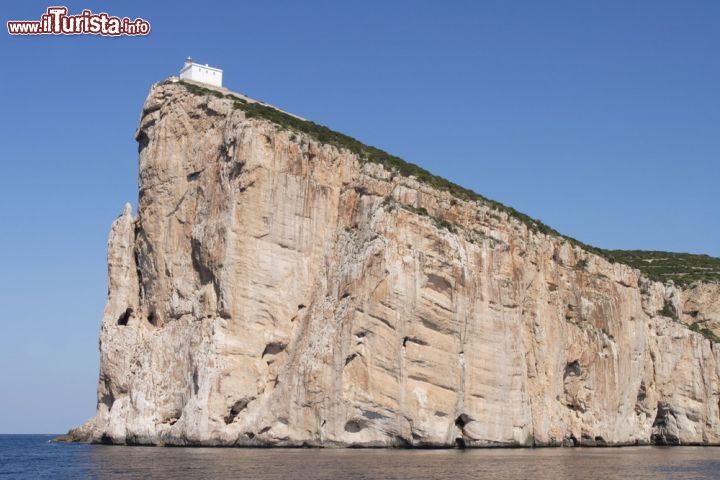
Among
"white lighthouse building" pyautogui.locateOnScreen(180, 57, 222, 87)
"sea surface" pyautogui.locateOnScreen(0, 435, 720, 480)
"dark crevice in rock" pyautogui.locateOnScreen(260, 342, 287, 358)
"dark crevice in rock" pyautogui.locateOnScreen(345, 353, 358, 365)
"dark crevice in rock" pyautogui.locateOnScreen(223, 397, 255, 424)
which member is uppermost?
"white lighthouse building" pyautogui.locateOnScreen(180, 57, 222, 87)

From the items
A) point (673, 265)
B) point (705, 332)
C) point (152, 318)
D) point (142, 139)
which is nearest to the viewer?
point (152, 318)

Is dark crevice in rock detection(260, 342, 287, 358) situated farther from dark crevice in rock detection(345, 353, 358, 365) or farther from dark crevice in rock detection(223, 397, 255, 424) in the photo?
dark crevice in rock detection(345, 353, 358, 365)

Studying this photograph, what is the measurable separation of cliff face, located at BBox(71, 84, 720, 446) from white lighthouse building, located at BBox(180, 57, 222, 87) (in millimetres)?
3413

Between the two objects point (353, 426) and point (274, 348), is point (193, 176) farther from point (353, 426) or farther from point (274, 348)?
point (353, 426)

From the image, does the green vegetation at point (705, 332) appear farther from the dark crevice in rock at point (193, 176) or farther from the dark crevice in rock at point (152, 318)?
the dark crevice in rock at point (152, 318)

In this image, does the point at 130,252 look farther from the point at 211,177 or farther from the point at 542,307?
the point at 542,307

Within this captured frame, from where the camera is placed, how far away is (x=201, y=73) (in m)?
74.9

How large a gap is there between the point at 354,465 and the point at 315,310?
18976 mm

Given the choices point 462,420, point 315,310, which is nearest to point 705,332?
Result: point 462,420

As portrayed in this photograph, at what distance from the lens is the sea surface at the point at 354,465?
42.1 m

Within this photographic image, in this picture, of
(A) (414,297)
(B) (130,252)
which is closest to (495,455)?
(A) (414,297)

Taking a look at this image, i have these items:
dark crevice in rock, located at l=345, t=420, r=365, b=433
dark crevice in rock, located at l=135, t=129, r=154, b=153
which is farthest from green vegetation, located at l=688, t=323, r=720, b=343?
dark crevice in rock, located at l=135, t=129, r=154, b=153

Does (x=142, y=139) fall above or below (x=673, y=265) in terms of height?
above

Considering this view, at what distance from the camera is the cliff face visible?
6050 centimetres
